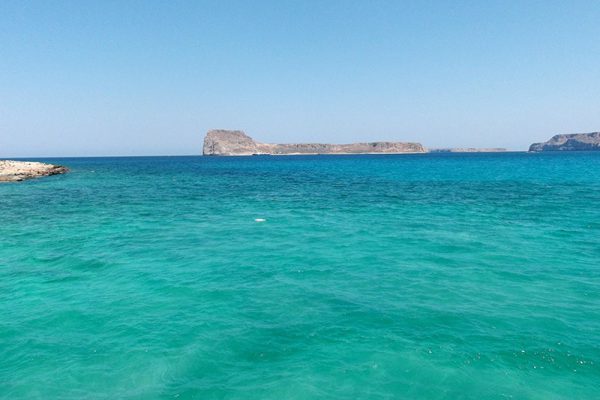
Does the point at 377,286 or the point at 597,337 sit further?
the point at 377,286

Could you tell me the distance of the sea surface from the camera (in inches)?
364

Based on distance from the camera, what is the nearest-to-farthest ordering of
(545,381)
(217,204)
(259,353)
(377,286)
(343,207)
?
(545,381) < (259,353) < (377,286) < (343,207) < (217,204)

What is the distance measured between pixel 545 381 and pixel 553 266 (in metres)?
10.0

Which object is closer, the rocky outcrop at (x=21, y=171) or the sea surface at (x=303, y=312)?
the sea surface at (x=303, y=312)

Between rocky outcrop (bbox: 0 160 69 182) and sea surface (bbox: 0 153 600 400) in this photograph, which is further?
rocky outcrop (bbox: 0 160 69 182)

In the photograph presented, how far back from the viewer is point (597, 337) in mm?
10977

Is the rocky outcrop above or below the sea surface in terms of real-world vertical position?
above

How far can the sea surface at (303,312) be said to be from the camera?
9258 millimetres

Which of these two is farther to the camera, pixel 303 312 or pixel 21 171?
pixel 21 171

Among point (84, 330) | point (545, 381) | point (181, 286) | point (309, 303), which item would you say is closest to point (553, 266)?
point (545, 381)

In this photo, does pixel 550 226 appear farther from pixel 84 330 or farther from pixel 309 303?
pixel 84 330

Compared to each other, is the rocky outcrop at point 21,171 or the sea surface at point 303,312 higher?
the rocky outcrop at point 21,171

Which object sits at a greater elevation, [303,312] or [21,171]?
[21,171]

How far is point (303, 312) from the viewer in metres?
12.8
